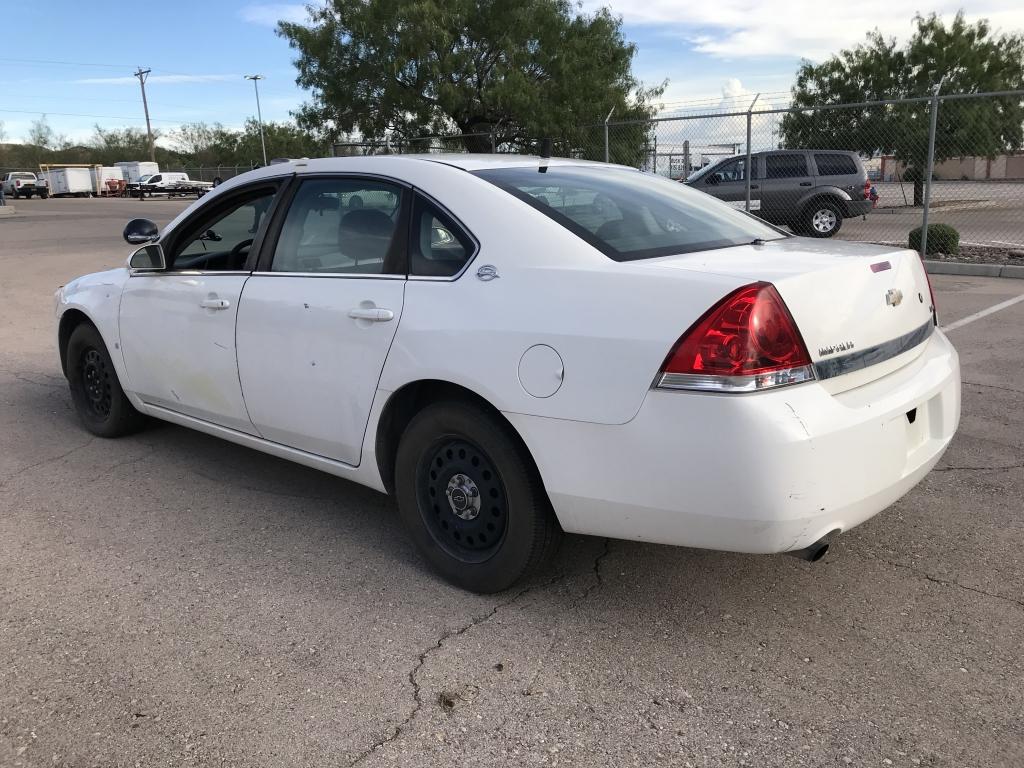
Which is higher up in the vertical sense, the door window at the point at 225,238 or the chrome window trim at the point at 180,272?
the door window at the point at 225,238

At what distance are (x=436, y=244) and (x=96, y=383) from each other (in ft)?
9.83

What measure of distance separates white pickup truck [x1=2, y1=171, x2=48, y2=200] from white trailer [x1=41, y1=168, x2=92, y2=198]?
2.90 ft

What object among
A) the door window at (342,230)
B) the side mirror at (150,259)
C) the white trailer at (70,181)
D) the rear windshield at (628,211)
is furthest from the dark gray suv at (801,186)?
the white trailer at (70,181)

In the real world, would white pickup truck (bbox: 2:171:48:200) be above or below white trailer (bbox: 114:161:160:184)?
below

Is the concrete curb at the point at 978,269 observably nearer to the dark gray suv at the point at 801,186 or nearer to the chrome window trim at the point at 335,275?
the dark gray suv at the point at 801,186

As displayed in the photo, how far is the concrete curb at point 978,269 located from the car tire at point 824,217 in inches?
167

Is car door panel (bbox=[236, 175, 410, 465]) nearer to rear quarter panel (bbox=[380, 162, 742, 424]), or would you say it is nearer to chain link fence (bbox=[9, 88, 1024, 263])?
rear quarter panel (bbox=[380, 162, 742, 424])

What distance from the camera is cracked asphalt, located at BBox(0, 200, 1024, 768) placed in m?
2.41

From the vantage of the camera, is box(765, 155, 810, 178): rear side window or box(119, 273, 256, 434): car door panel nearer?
box(119, 273, 256, 434): car door panel

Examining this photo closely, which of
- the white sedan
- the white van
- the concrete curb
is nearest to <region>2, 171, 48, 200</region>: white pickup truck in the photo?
the white van

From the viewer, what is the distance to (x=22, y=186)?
63.7 metres

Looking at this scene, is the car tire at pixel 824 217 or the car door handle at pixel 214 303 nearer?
the car door handle at pixel 214 303

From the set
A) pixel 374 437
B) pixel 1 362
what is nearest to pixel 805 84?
pixel 1 362

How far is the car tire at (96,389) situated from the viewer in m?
5.01
